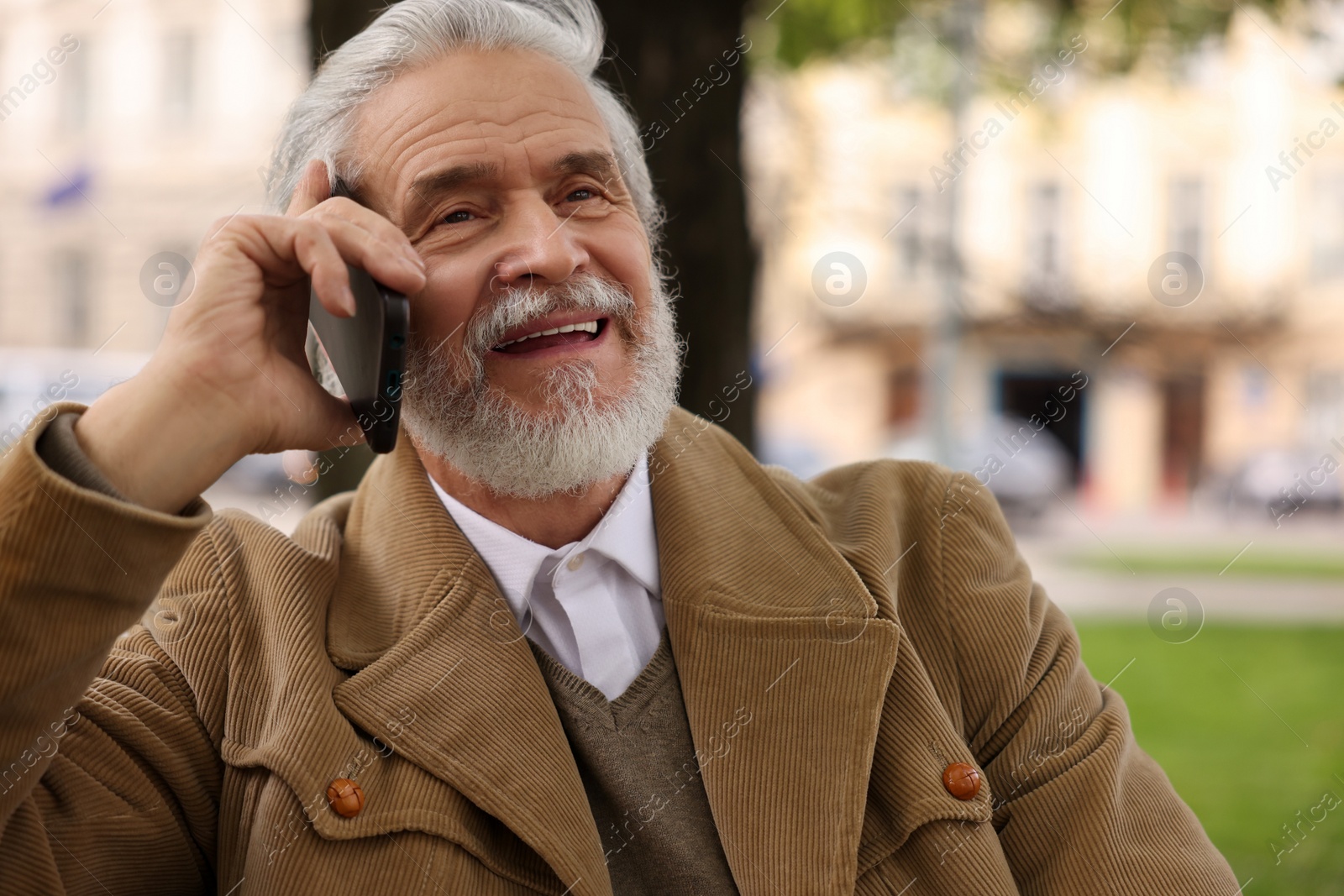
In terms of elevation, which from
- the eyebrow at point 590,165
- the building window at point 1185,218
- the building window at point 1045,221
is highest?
the eyebrow at point 590,165

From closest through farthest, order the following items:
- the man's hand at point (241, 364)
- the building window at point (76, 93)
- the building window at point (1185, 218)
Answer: the man's hand at point (241, 364), the building window at point (76, 93), the building window at point (1185, 218)

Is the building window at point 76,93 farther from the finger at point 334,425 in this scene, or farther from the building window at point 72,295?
the finger at point 334,425

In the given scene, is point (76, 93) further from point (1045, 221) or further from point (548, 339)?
point (548, 339)

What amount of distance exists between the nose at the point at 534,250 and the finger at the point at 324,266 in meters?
0.40

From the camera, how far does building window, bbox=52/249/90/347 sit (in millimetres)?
22734

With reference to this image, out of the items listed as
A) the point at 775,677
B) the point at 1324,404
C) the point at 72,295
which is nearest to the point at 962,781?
the point at 775,677

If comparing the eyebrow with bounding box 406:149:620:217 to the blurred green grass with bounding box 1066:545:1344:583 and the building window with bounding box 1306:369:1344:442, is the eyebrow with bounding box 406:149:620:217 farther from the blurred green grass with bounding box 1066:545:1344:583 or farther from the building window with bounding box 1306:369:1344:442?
the building window with bounding box 1306:369:1344:442

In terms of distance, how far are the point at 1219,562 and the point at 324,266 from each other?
1652 centimetres

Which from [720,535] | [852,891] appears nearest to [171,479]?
[720,535]

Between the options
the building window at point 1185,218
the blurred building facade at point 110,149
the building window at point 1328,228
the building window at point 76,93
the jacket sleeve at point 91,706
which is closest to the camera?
the jacket sleeve at point 91,706

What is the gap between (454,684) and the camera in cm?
217

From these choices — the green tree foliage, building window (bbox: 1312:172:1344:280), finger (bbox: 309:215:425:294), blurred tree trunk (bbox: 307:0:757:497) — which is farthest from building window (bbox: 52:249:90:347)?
building window (bbox: 1312:172:1344:280)

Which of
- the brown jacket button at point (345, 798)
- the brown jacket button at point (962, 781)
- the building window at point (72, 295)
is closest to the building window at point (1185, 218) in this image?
the building window at point (72, 295)

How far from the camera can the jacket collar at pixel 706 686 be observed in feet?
6.82
